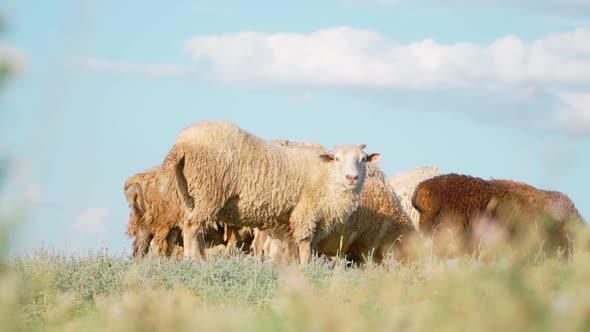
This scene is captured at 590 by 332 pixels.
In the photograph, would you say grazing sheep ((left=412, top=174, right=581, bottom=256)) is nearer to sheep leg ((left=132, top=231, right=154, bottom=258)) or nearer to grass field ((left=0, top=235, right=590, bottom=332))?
grass field ((left=0, top=235, right=590, bottom=332))

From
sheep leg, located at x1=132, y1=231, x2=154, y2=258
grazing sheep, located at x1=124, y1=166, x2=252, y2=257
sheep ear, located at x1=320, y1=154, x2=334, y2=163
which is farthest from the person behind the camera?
sheep leg, located at x1=132, y1=231, x2=154, y2=258

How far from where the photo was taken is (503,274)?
415 centimetres

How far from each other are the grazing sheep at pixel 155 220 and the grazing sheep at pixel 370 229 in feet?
5.68

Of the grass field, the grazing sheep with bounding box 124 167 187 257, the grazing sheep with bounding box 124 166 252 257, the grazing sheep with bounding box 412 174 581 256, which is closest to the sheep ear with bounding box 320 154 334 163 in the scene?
the grazing sheep with bounding box 412 174 581 256

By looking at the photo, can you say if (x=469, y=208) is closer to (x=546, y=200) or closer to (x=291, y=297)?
(x=546, y=200)

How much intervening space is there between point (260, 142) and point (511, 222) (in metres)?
5.24

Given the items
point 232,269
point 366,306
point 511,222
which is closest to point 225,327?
point 366,306

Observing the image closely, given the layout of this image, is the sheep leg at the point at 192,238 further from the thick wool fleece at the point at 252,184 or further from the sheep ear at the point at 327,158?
the sheep ear at the point at 327,158

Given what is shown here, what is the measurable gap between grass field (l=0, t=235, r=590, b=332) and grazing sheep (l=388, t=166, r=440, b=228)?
7.10m

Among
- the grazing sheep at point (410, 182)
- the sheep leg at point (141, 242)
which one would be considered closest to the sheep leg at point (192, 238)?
the sheep leg at point (141, 242)

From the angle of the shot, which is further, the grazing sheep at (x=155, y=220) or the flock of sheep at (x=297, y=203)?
the grazing sheep at (x=155, y=220)

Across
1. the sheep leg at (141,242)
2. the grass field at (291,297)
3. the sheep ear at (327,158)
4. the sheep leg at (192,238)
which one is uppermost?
the sheep ear at (327,158)

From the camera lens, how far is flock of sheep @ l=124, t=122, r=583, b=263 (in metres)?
14.9

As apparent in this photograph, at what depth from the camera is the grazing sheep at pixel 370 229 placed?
54.0 feet
